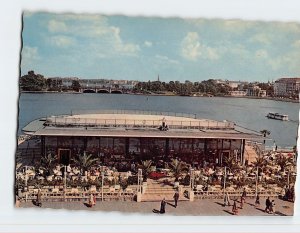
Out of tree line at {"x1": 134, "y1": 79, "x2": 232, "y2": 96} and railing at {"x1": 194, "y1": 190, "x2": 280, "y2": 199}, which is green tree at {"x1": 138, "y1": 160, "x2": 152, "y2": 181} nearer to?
railing at {"x1": 194, "y1": 190, "x2": 280, "y2": 199}

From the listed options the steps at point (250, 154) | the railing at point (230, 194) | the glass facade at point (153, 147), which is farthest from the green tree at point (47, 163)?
the steps at point (250, 154)

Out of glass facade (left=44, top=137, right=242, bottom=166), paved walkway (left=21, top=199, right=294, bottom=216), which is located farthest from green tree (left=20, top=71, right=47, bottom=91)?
paved walkway (left=21, top=199, right=294, bottom=216)

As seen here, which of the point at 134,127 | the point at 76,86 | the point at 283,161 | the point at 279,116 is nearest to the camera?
the point at 76,86

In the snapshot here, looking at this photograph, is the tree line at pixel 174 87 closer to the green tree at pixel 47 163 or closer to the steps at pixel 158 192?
the green tree at pixel 47 163

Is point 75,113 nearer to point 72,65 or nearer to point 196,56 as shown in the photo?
point 72,65

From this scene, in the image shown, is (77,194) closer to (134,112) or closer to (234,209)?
(134,112)

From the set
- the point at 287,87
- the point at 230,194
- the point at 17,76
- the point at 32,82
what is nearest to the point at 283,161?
the point at 230,194
